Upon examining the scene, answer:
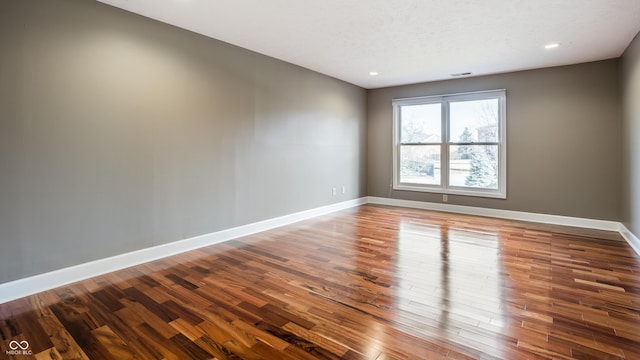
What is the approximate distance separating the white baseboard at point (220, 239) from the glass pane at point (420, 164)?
17.3 inches

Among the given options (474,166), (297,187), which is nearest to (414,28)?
(297,187)

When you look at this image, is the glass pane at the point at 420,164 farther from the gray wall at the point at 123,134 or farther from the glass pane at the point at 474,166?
the gray wall at the point at 123,134

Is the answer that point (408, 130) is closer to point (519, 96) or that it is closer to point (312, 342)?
point (519, 96)

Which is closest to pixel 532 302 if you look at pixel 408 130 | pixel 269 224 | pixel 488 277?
pixel 488 277

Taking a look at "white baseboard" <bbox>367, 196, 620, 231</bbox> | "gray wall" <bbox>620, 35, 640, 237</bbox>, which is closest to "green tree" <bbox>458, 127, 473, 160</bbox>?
"white baseboard" <bbox>367, 196, 620, 231</bbox>

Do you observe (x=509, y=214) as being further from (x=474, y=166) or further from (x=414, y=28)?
(x=414, y=28)

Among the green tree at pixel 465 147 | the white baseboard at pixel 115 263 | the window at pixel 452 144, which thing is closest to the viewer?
the white baseboard at pixel 115 263

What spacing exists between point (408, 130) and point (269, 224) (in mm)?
3381

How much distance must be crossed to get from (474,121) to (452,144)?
1.69 feet

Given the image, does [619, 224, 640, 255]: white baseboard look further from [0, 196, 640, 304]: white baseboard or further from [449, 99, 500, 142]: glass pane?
[449, 99, 500, 142]: glass pane

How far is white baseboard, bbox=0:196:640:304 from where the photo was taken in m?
2.56

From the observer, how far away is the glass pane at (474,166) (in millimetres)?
5508

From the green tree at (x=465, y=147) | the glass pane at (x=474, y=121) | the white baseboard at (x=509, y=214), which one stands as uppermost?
the glass pane at (x=474, y=121)

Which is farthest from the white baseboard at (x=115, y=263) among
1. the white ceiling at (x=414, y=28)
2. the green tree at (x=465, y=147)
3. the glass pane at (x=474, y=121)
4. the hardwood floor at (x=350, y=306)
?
the glass pane at (x=474, y=121)
